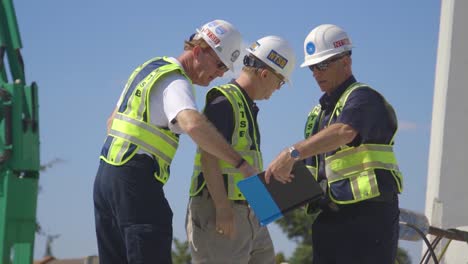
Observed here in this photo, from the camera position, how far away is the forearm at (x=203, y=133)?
16.3 ft

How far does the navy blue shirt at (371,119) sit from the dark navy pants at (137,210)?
4.28 feet

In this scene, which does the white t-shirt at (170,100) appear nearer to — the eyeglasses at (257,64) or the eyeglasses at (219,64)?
the eyeglasses at (219,64)

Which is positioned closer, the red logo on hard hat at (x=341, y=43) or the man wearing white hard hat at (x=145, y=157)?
the man wearing white hard hat at (x=145, y=157)

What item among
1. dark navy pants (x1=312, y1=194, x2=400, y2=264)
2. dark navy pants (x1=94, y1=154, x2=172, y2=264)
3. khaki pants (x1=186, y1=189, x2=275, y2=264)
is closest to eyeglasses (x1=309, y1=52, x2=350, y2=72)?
dark navy pants (x1=312, y1=194, x2=400, y2=264)

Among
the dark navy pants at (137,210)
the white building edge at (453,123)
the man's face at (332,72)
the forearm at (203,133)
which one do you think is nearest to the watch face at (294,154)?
the forearm at (203,133)

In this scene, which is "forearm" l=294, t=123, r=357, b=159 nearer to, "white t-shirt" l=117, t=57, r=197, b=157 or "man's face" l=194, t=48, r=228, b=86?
"man's face" l=194, t=48, r=228, b=86

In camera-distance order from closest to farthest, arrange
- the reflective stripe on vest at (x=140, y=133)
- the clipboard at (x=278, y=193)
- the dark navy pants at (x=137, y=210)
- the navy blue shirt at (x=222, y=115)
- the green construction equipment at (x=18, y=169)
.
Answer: the green construction equipment at (x=18, y=169), the dark navy pants at (x=137, y=210), the reflective stripe on vest at (x=140, y=133), the clipboard at (x=278, y=193), the navy blue shirt at (x=222, y=115)

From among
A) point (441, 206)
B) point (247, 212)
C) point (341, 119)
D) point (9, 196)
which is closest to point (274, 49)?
point (341, 119)

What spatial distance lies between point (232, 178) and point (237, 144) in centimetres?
22

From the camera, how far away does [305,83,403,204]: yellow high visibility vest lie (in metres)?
5.57

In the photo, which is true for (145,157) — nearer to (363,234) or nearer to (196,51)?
(196,51)

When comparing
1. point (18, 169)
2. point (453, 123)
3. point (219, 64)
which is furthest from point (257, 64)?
point (453, 123)

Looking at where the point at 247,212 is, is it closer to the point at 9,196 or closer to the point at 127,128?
the point at 127,128

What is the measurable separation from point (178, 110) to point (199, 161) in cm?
89
